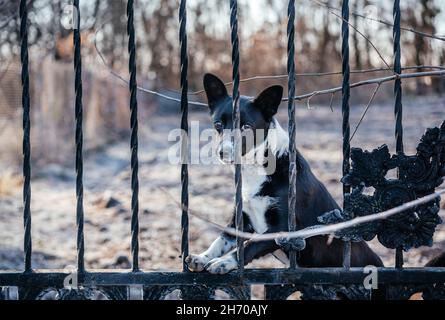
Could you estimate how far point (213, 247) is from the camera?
9.69 ft

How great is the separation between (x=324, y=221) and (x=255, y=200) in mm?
768

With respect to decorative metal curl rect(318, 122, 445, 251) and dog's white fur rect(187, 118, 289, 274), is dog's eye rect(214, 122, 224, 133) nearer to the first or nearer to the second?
dog's white fur rect(187, 118, 289, 274)

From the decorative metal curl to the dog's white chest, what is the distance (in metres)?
0.73

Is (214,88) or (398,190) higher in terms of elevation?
(214,88)

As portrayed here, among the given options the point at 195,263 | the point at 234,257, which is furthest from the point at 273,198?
the point at 195,263

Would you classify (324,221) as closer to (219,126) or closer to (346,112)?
(346,112)

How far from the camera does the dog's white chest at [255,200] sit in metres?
3.04

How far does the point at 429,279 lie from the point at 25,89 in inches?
73.1

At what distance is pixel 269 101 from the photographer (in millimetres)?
3305

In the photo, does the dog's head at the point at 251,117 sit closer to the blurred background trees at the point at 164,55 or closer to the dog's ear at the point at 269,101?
the dog's ear at the point at 269,101

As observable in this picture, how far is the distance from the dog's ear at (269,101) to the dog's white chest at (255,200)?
365 millimetres

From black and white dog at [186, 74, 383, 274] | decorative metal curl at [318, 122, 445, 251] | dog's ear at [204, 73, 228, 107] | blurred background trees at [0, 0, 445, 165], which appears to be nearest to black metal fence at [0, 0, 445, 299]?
decorative metal curl at [318, 122, 445, 251]
